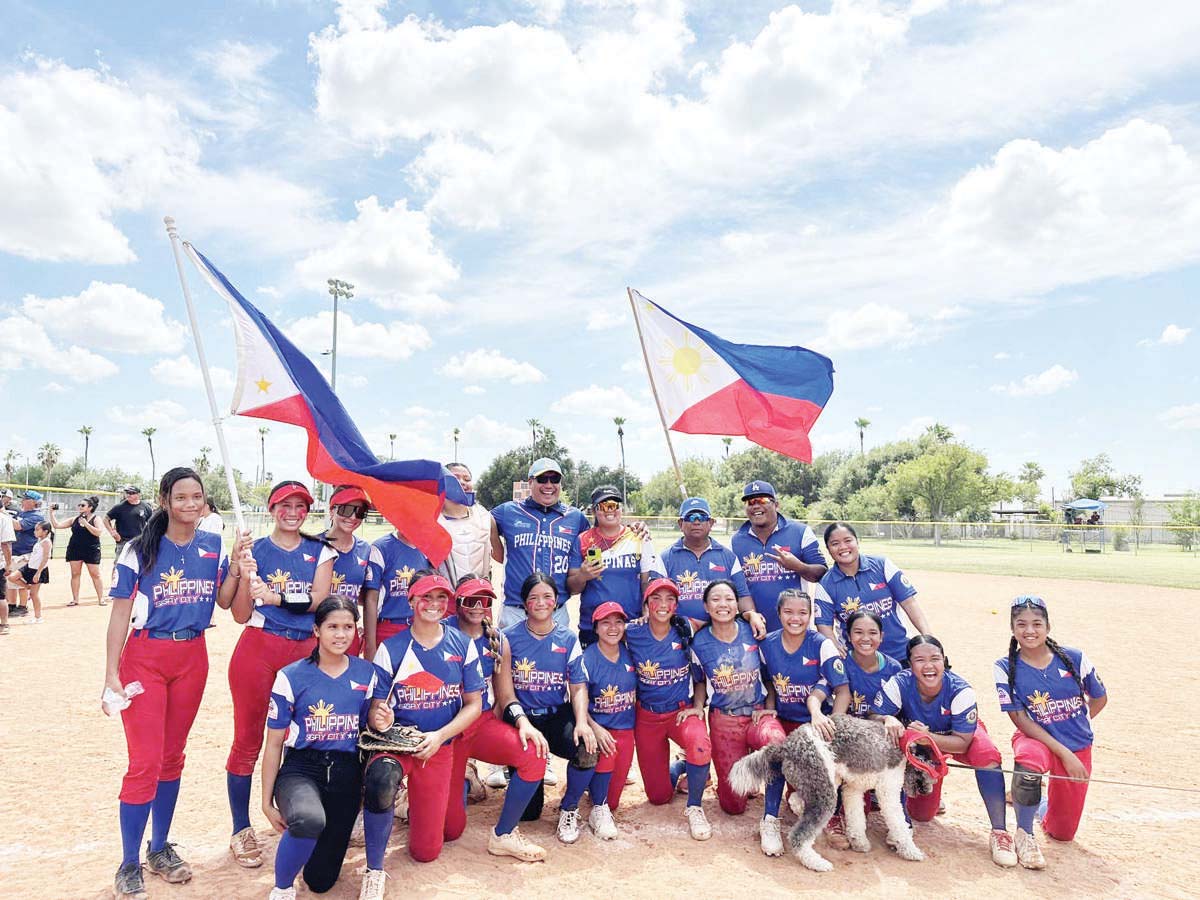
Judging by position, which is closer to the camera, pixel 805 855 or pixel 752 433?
pixel 805 855

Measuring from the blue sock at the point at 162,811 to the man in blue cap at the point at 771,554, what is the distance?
3920 millimetres

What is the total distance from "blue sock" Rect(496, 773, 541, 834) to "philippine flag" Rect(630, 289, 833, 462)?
3281 millimetres

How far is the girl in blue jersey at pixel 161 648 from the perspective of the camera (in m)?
3.88

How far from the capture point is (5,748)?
6.19 metres

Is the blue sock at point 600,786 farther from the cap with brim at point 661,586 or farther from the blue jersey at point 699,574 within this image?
the blue jersey at point 699,574

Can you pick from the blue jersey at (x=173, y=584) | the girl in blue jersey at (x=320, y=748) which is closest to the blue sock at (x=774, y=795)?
the girl in blue jersey at (x=320, y=748)

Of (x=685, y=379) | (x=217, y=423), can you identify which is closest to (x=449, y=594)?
(x=217, y=423)

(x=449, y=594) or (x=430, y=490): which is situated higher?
(x=430, y=490)

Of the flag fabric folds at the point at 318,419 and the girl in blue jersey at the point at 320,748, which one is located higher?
the flag fabric folds at the point at 318,419

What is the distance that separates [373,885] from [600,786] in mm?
1527

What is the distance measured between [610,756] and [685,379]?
10.8 feet

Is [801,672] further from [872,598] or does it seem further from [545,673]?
[545,673]

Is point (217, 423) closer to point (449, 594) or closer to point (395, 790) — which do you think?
point (449, 594)

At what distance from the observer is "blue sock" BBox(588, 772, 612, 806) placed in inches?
190
